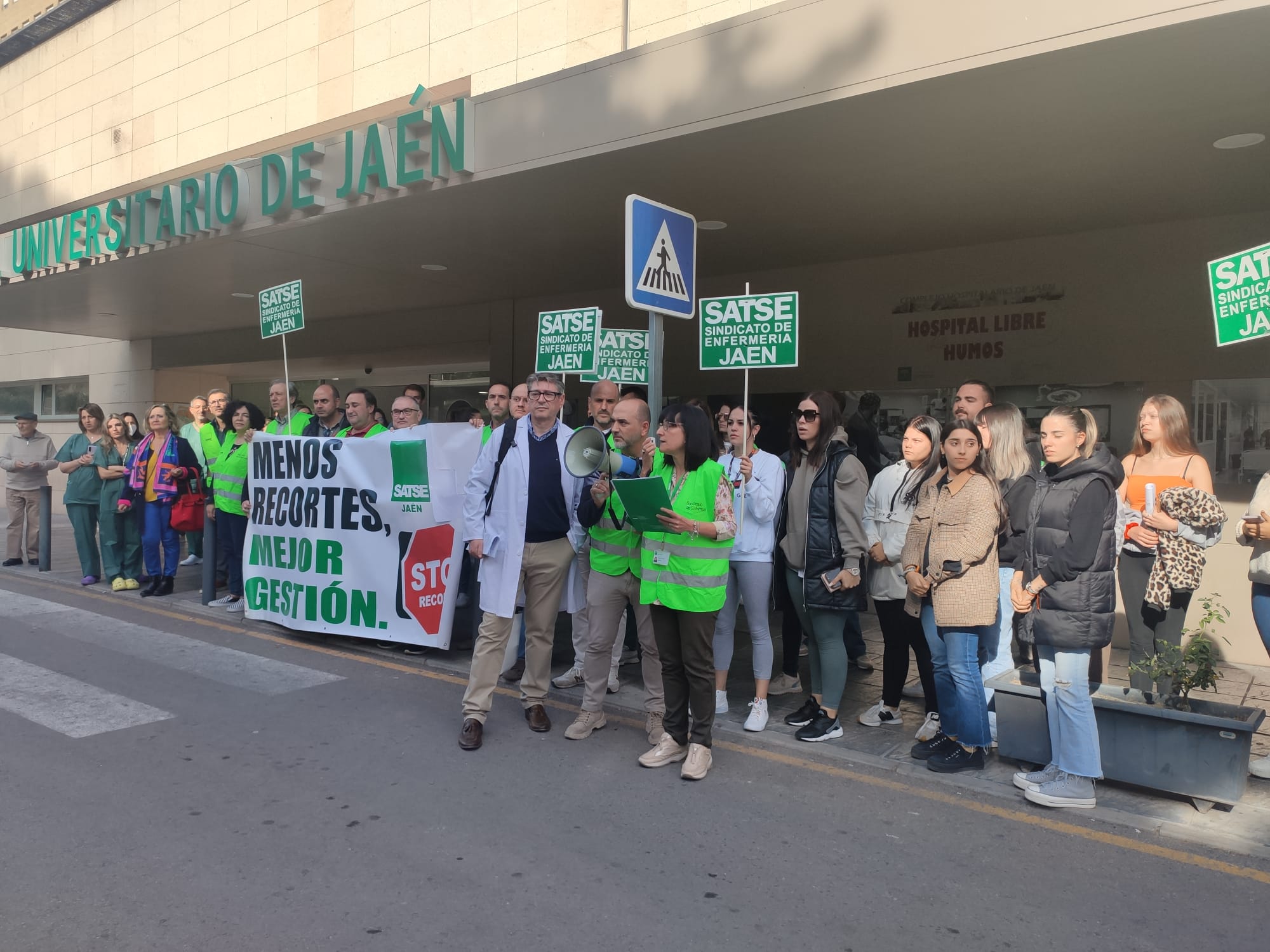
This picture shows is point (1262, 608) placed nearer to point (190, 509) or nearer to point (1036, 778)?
point (1036, 778)

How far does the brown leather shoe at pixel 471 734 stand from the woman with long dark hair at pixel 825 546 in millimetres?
1818

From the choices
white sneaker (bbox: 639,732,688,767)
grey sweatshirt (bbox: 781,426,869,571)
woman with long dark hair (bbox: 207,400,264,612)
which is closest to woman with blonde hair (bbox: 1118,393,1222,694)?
grey sweatshirt (bbox: 781,426,869,571)

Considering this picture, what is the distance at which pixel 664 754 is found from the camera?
502 centimetres

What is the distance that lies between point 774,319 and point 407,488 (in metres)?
3.11

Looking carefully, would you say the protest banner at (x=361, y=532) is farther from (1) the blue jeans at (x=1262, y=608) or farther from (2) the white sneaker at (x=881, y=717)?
(1) the blue jeans at (x=1262, y=608)

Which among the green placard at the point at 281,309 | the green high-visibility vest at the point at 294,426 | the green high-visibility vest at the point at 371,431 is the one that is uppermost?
the green placard at the point at 281,309

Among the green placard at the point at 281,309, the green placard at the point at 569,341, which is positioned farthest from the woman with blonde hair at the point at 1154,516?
the green placard at the point at 281,309

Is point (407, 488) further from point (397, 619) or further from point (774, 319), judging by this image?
point (774, 319)

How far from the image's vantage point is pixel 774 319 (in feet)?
19.9

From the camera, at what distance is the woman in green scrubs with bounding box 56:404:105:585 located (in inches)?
417

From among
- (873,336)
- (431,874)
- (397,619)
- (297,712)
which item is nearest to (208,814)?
(431,874)

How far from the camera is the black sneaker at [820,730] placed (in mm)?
5438

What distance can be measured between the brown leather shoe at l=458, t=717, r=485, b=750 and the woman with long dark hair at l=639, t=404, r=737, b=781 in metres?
0.93

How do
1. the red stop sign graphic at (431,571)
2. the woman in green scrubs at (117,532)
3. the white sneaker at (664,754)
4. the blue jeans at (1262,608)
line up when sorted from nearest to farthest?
the white sneaker at (664,754)
the blue jeans at (1262,608)
the red stop sign graphic at (431,571)
the woman in green scrubs at (117,532)
